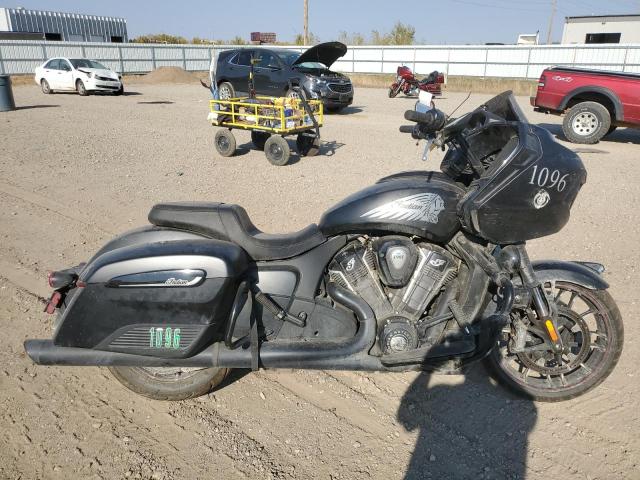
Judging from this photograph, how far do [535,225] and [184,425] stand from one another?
2185 millimetres

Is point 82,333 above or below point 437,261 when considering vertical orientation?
below

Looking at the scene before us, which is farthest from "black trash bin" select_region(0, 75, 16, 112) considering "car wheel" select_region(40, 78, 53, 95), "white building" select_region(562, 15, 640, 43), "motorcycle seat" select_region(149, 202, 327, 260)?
"white building" select_region(562, 15, 640, 43)

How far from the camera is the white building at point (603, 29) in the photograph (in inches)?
1403

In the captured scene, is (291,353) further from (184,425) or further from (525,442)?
(525,442)

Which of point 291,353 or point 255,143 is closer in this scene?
point 291,353

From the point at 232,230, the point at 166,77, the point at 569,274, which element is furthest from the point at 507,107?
the point at 166,77

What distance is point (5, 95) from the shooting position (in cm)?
1430

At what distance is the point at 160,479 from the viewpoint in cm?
239

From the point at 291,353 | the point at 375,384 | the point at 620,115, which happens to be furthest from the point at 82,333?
the point at 620,115

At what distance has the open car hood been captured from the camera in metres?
11.3

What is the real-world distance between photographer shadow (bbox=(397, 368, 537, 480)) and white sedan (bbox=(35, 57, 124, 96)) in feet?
66.3

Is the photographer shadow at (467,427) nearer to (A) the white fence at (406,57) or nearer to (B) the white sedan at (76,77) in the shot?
(B) the white sedan at (76,77)

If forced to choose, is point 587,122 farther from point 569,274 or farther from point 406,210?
point 406,210

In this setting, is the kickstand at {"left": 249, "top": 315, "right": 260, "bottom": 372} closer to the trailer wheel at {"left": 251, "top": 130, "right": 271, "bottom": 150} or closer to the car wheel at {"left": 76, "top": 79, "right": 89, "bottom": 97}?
the trailer wheel at {"left": 251, "top": 130, "right": 271, "bottom": 150}
